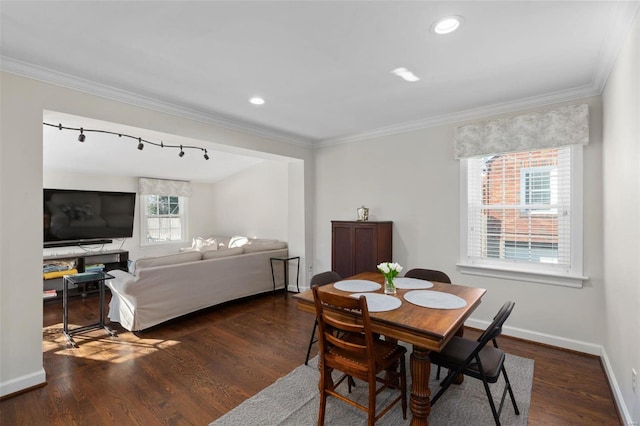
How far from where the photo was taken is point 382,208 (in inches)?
163

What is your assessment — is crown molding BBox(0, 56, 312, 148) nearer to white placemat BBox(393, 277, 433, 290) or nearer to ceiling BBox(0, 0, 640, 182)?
ceiling BBox(0, 0, 640, 182)

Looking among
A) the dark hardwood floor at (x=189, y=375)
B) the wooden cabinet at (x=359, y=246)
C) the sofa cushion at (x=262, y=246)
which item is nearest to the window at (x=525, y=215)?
the dark hardwood floor at (x=189, y=375)

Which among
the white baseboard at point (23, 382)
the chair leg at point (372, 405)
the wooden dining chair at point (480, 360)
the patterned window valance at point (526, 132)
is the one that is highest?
the patterned window valance at point (526, 132)

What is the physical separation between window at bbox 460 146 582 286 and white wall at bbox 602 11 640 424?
11.5 inches

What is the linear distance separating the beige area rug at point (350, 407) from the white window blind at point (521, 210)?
1.25m

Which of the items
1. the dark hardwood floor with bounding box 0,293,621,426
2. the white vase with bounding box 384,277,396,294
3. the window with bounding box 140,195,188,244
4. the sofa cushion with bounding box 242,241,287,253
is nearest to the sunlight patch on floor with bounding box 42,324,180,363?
the dark hardwood floor with bounding box 0,293,621,426

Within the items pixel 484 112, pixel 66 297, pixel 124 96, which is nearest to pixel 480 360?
pixel 484 112

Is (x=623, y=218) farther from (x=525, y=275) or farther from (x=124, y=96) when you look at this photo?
(x=124, y=96)

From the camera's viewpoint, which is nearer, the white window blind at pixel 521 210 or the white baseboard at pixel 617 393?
the white baseboard at pixel 617 393

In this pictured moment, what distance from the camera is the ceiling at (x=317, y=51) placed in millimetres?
1677

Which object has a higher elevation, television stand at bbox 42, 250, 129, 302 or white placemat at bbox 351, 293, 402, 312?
white placemat at bbox 351, 293, 402, 312

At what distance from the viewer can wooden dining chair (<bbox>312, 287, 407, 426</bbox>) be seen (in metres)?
1.72

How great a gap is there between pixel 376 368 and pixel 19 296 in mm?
2699

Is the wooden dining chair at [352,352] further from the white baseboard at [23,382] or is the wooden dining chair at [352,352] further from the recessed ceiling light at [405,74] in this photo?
the white baseboard at [23,382]
